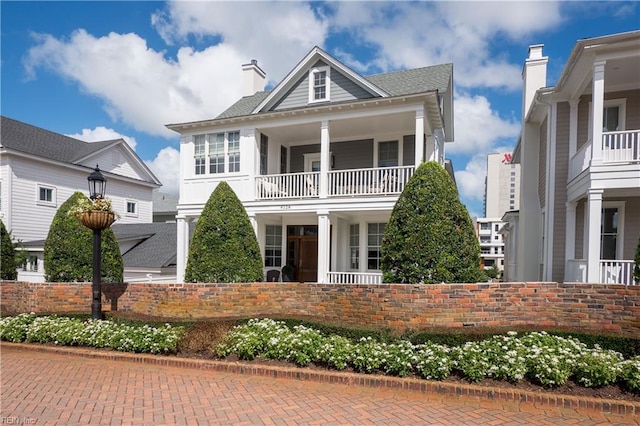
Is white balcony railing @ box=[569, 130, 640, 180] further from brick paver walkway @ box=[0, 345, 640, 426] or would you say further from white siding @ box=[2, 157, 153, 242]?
white siding @ box=[2, 157, 153, 242]

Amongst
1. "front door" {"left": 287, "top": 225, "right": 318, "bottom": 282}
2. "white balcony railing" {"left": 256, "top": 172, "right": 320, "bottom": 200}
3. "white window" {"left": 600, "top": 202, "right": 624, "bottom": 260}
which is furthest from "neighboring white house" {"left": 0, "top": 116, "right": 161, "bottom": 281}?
"white window" {"left": 600, "top": 202, "right": 624, "bottom": 260}

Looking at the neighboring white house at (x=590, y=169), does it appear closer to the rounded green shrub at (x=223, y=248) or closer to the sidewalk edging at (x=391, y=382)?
the sidewalk edging at (x=391, y=382)

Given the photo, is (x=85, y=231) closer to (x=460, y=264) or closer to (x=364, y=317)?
(x=364, y=317)

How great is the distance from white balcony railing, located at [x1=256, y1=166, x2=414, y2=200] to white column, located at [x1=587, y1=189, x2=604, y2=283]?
15.5ft

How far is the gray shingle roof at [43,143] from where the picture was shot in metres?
18.5

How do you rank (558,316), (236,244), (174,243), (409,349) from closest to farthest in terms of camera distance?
(409,349)
(558,316)
(236,244)
(174,243)

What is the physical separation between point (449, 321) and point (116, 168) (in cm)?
2354

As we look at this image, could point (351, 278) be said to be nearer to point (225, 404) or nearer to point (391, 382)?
point (391, 382)

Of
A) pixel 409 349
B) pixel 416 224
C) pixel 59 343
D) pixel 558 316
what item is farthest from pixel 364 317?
pixel 59 343

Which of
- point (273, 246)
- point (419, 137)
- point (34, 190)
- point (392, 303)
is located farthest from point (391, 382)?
point (34, 190)

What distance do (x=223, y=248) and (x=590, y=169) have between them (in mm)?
8926

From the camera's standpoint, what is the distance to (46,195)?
62.5ft

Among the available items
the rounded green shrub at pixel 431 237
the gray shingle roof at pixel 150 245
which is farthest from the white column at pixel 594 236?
the gray shingle roof at pixel 150 245

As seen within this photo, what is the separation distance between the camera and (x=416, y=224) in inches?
287
